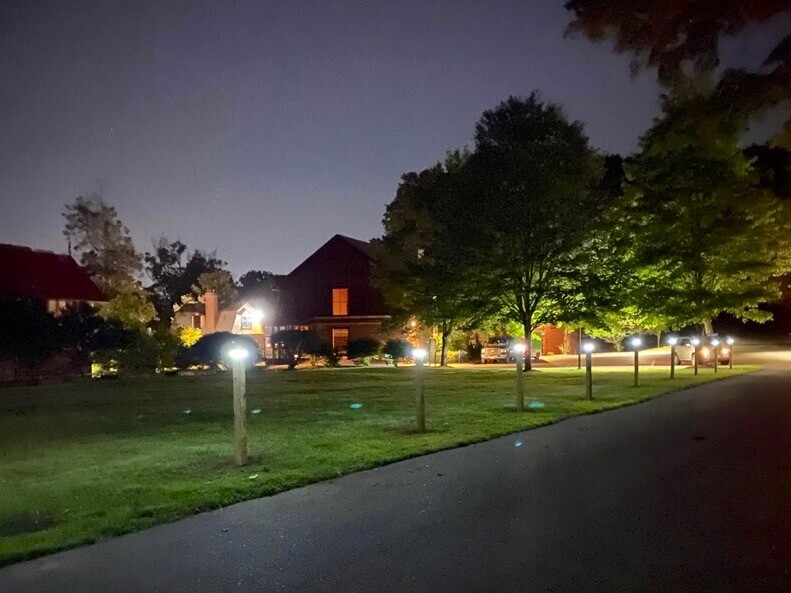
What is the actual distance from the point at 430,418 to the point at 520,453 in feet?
14.1

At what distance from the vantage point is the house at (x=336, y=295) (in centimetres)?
5203

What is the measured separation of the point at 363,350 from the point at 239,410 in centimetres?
3270

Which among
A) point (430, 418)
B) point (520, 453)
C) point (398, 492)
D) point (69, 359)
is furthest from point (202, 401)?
point (69, 359)

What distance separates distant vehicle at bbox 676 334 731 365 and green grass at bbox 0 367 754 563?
10.1 meters

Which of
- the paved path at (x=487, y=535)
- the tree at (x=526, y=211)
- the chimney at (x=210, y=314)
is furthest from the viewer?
the chimney at (x=210, y=314)

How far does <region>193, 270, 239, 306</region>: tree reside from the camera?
73.9 m

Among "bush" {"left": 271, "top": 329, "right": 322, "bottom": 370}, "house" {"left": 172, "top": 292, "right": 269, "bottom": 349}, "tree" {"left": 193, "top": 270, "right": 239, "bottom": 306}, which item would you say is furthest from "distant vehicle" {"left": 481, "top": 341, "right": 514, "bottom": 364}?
"tree" {"left": 193, "top": 270, "right": 239, "bottom": 306}

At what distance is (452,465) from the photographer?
1026 cm

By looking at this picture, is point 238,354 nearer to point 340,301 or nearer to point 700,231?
point 700,231

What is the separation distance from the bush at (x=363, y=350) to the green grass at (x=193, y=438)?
57.4 ft

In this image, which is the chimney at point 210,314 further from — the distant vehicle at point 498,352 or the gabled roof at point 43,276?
the distant vehicle at point 498,352

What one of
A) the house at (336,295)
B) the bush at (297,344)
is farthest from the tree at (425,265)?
the house at (336,295)

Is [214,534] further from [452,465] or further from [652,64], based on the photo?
[652,64]

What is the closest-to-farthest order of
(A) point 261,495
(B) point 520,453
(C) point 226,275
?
(A) point 261,495
(B) point 520,453
(C) point 226,275
